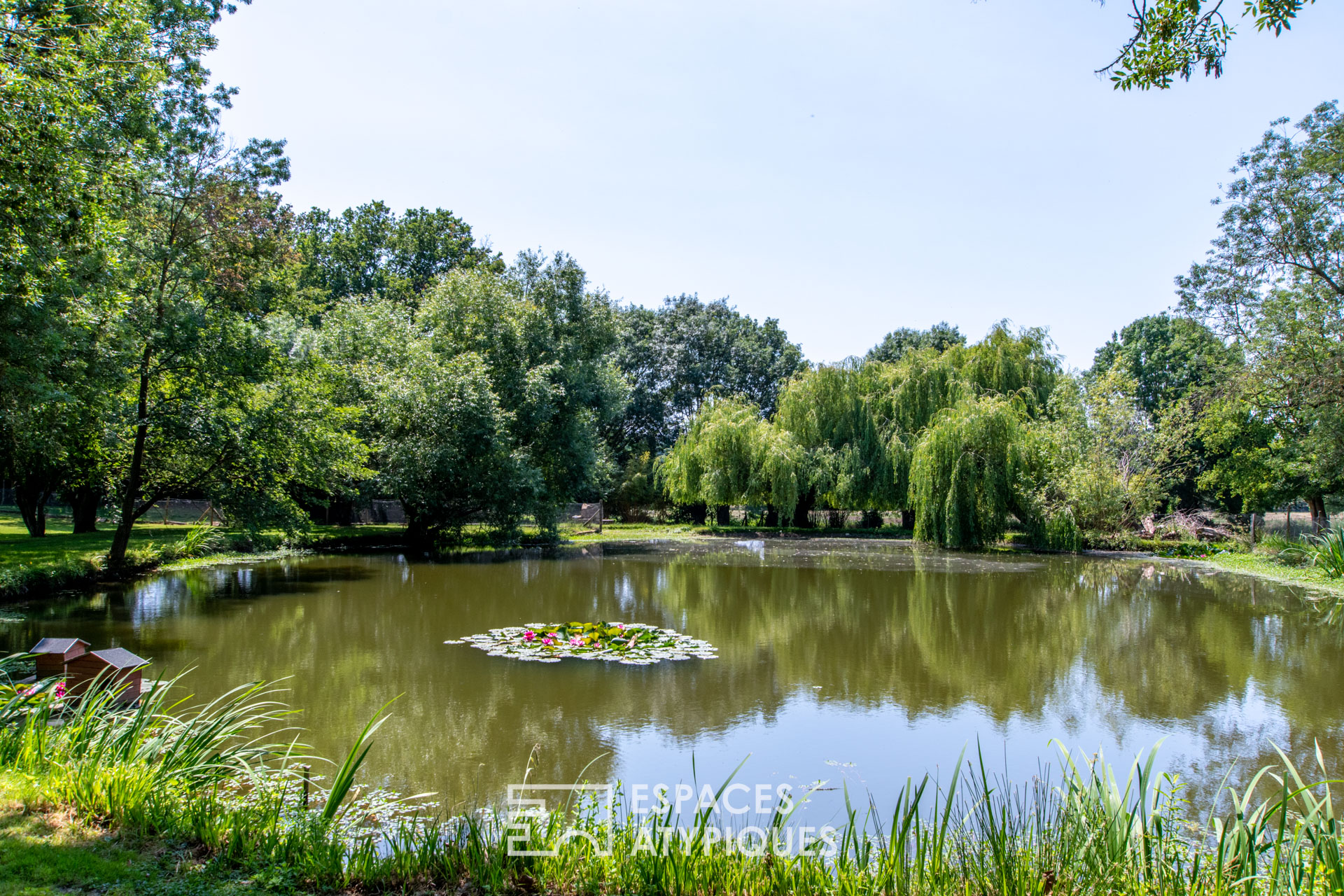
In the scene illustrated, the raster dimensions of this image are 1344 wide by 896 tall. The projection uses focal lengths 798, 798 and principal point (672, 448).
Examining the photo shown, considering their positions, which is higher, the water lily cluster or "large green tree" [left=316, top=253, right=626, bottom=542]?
"large green tree" [left=316, top=253, right=626, bottom=542]

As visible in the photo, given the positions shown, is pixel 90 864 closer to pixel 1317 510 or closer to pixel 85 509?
pixel 85 509

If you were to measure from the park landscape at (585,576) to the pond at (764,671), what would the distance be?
0.23ft

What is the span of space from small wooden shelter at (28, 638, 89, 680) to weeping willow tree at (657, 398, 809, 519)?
74.5 feet

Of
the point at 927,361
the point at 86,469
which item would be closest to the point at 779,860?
the point at 86,469

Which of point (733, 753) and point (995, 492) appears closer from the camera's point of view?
point (733, 753)

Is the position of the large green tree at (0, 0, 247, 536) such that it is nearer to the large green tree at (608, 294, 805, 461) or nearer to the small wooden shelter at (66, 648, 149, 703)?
the small wooden shelter at (66, 648, 149, 703)

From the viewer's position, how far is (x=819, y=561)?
1942 cm

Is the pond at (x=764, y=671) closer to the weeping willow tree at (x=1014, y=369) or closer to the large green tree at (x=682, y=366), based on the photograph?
the weeping willow tree at (x=1014, y=369)

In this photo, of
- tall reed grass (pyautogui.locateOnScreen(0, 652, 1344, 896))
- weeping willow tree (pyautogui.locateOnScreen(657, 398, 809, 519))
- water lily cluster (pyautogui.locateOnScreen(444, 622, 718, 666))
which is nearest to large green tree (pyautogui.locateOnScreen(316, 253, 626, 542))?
weeping willow tree (pyautogui.locateOnScreen(657, 398, 809, 519))

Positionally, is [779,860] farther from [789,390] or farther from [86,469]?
[789,390]

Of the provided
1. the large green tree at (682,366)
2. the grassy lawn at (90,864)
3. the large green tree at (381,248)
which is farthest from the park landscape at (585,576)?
the large green tree at (682,366)

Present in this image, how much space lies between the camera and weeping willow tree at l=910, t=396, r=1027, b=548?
21297 millimetres

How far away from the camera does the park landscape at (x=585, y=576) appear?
345cm

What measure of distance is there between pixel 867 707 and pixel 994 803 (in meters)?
2.30
